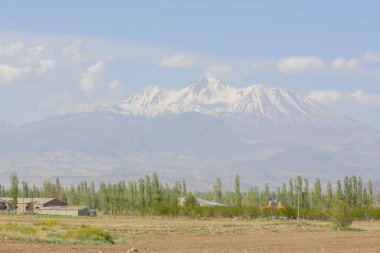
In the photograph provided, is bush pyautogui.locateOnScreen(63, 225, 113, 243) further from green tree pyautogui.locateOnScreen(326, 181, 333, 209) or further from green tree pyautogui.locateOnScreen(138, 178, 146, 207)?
green tree pyautogui.locateOnScreen(138, 178, 146, 207)

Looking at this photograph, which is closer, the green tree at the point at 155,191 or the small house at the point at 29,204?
the small house at the point at 29,204

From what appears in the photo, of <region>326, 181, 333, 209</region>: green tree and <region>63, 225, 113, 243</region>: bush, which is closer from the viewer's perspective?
<region>63, 225, 113, 243</region>: bush

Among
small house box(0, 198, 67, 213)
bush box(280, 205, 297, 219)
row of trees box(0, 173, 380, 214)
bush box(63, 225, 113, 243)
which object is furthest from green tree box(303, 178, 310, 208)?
bush box(63, 225, 113, 243)

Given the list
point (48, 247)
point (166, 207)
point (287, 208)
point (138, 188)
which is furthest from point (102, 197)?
point (48, 247)

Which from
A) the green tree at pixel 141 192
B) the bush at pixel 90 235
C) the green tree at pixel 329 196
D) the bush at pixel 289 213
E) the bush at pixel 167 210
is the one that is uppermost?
the green tree at pixel 141 192

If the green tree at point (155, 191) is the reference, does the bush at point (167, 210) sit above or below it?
below

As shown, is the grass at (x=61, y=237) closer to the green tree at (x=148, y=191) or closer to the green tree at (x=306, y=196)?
the green tree at (x=306, y=196)

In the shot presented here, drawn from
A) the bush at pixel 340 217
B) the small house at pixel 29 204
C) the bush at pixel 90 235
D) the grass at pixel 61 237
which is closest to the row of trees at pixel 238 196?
the small house at pixel 29 204

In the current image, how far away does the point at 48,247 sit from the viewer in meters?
48.1

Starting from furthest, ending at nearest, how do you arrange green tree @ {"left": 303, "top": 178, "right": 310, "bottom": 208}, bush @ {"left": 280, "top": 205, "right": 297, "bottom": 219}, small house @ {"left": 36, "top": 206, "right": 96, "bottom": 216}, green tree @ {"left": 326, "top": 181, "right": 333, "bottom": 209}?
green tree @ {"left": 326, "top": 181, "right": 333, "bottom": 209} → green tree @ {"left": 303, "top": 178, "right": 310, "bottom": 208} → small house @ {"left": 36, "top": 206, "right": 96, "bottom": 216} → bush @ {"left": 280, "top": 205, "right": 297, "bottom": 219}

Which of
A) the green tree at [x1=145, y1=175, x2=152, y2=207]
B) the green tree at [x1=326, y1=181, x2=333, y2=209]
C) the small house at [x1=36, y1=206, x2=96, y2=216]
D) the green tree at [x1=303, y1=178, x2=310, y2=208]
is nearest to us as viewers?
the small house at [x1=36, y1=206, x2=96, y2=216]

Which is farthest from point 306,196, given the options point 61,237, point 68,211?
point 61,237

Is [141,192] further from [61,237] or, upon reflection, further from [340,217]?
[61,237]

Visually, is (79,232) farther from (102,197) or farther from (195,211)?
(102,197)
